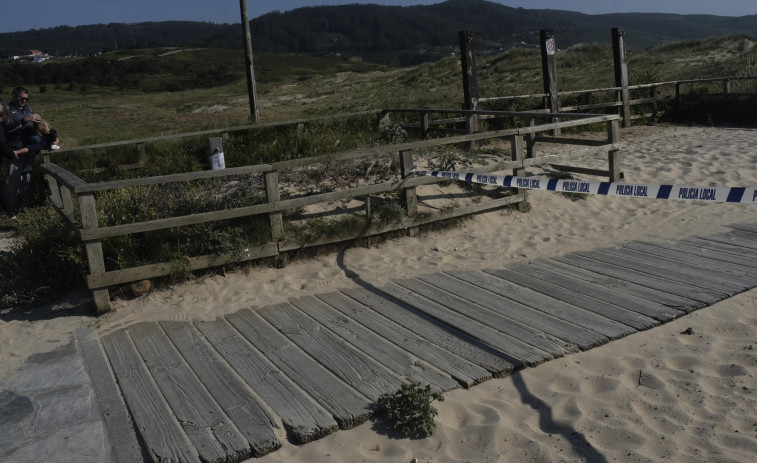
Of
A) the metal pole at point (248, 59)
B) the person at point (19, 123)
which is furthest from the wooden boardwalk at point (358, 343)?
the metal pole at point (248, 59)

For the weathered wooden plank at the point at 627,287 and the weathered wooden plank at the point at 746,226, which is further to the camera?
the weathered wooden plank at the point at 746,226

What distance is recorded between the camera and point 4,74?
2232 inches

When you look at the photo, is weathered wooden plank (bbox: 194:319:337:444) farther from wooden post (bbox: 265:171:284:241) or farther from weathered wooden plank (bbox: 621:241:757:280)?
weathered wooden plank (bbox: 621:241:757:280)

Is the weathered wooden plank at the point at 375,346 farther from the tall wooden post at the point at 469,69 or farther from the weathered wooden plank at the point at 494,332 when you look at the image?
the tall wooden post at the point at 469,69

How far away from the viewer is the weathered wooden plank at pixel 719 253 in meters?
6.98

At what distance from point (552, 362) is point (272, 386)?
1.92m

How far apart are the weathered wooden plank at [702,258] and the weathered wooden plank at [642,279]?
486 millimetres

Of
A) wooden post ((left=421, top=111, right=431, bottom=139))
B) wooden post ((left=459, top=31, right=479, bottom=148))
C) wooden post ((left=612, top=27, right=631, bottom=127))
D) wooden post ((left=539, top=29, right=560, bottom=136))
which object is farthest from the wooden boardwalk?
wooden post ((left=612, top=27, right=631, bottom=127))

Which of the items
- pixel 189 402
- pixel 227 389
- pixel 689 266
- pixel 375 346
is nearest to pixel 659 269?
pixel 689 266

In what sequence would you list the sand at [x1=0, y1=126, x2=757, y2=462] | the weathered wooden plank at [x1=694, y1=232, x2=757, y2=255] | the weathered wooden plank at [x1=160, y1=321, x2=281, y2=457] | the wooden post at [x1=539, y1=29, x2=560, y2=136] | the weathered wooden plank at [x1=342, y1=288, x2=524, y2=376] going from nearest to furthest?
the sand at [x1=0, y1=126, x2=757, y2=462]
the weathered wooden plank at [x1=160, y1=321, x2=281, y2=457]
the weathered wooden plank at [x1=342, y1=288, x2=524, y2=376]
the weathered wooden plank at [x1=694, y1=232, x2=757, y2=255]
the wooden post at [x1=539, y1=29, x2=560, y2=136]

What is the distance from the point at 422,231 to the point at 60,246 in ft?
12.5

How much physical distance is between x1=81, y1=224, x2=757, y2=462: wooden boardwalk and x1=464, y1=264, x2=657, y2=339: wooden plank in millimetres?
15

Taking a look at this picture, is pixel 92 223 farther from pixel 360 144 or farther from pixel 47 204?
pixel 360 144

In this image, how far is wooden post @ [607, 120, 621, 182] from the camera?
9.79 metres
